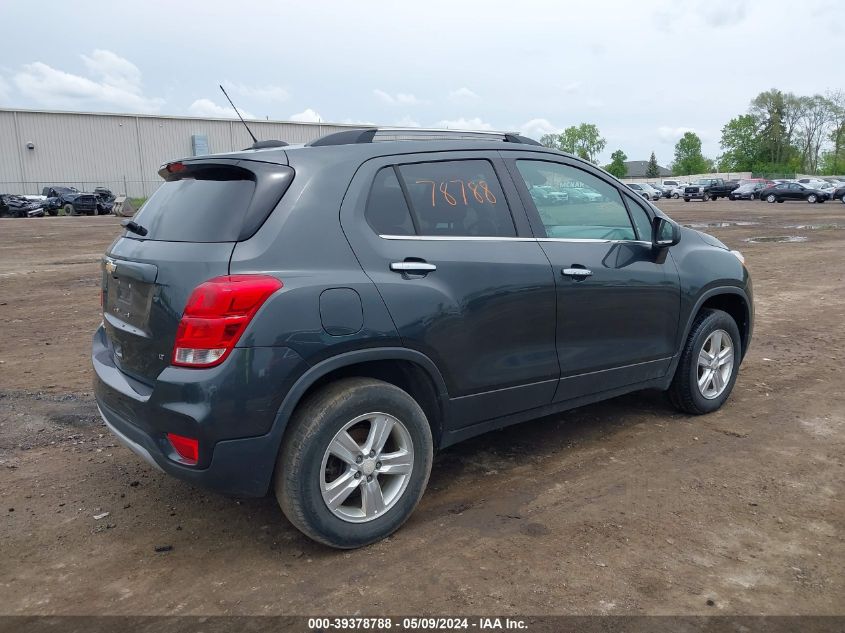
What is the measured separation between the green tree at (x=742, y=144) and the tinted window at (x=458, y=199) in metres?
111

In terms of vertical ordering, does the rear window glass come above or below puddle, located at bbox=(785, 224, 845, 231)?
above

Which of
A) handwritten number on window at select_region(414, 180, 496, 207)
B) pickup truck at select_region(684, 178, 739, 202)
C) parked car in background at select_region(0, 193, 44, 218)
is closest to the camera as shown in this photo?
handwritten number on window at select_region(414, 180, 496, 207)

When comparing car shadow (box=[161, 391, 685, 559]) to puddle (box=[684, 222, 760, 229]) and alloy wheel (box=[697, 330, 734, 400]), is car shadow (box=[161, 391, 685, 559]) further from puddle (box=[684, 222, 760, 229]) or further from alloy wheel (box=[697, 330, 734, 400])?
puddle (box=[684, 222, 760, 229])

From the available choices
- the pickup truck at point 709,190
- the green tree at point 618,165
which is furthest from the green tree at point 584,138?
the pickup truck at point 709,190

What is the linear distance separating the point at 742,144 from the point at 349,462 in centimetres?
12228

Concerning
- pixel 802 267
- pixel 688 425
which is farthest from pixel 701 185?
pixel 688 425

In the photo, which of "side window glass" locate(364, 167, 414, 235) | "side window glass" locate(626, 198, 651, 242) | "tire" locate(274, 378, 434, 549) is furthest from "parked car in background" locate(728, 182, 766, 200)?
"tire" locate(274, 378, 434, 549)

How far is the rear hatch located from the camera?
10.2 feet

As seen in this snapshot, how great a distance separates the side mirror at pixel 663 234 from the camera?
15.0 feet

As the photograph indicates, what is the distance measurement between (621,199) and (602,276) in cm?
66

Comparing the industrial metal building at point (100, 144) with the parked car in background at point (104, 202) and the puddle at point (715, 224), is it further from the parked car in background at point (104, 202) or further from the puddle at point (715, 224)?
the puddle at point (715, 224)

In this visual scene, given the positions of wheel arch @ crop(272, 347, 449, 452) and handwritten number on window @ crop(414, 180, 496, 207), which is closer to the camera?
wheel arch @ crop(272, 347, 449, 452)

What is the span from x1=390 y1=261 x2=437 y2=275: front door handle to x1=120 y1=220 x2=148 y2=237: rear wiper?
1.26 m

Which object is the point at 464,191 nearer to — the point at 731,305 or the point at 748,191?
the point at 731,305
